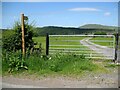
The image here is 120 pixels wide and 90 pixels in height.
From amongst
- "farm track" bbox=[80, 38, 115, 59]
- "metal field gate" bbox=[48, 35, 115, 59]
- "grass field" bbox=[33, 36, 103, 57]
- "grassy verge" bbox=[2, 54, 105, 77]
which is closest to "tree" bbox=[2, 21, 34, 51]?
"grass field" bbox=[33, 36, 103, 57]

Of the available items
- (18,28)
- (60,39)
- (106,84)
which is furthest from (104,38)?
(106,84)

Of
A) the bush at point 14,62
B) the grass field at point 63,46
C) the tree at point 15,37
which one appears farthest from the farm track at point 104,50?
the bush at point 14,62

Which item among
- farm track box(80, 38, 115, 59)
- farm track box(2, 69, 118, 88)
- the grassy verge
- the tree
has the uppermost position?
the tree

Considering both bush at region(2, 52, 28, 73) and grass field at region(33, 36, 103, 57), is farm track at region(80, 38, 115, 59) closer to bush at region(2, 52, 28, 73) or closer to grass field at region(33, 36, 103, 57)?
grass field at region(33, 36, 103, 57)

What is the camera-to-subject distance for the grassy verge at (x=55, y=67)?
34.8 ft

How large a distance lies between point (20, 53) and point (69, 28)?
7.12 m

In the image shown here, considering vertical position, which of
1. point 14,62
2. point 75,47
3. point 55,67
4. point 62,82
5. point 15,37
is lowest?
point 62,82

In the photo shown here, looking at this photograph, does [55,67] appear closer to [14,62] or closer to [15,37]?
[14,62]

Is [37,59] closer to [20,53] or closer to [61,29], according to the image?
[20,53]

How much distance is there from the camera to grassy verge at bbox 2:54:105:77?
10614mm

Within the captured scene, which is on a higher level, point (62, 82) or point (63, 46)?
point (63, 46)

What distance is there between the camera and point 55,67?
437 inches

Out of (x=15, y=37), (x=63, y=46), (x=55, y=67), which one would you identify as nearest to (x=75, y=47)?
(x=63, y=46)

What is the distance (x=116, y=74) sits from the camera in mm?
10734
